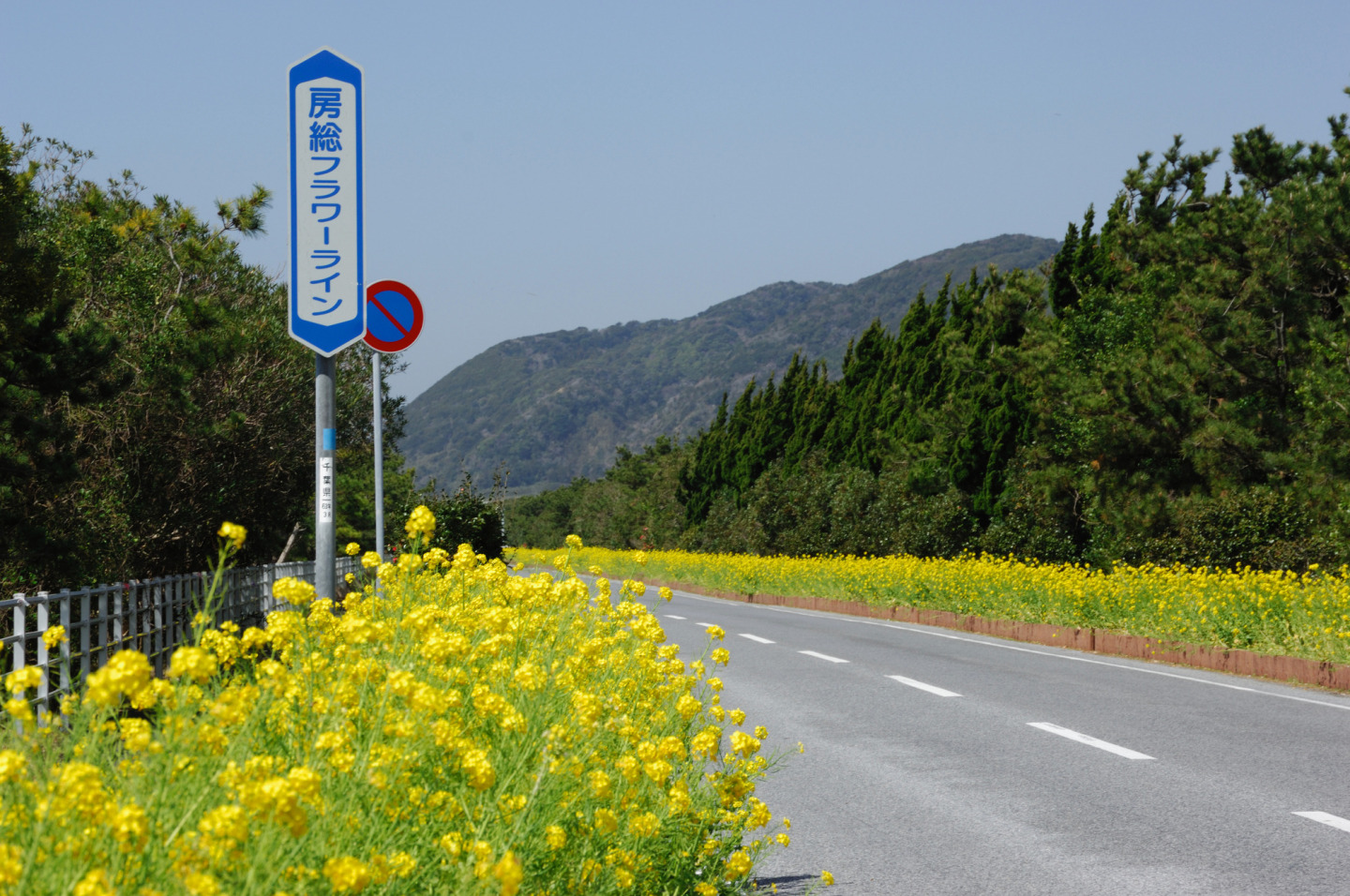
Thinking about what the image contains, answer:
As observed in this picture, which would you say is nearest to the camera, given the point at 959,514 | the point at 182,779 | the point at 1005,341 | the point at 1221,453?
the point at 182,779

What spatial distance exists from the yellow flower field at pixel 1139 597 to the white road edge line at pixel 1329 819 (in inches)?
150

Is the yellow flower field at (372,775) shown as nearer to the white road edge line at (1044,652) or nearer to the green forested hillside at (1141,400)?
the white road edge line at (1044,652)

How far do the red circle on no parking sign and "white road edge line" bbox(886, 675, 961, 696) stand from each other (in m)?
5.70

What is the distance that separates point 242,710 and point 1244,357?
888 inches

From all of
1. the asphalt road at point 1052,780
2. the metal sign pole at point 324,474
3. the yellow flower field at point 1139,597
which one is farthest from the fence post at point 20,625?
the asphalt road at point 1052,780

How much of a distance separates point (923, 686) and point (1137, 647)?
4.38 metres

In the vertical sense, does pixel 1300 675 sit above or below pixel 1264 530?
below

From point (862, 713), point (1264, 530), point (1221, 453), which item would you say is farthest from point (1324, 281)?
point (862, 713)

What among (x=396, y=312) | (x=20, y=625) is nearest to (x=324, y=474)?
(x=20, y=625)

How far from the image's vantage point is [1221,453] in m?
21.7

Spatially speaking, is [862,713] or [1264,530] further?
[1264,530]

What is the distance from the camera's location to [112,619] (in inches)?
333

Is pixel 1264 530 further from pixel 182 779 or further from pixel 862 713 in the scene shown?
pixel 182 779

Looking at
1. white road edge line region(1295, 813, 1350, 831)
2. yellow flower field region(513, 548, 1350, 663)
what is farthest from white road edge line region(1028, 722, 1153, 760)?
yellow flower field region(513, 548, 1350, 663)
